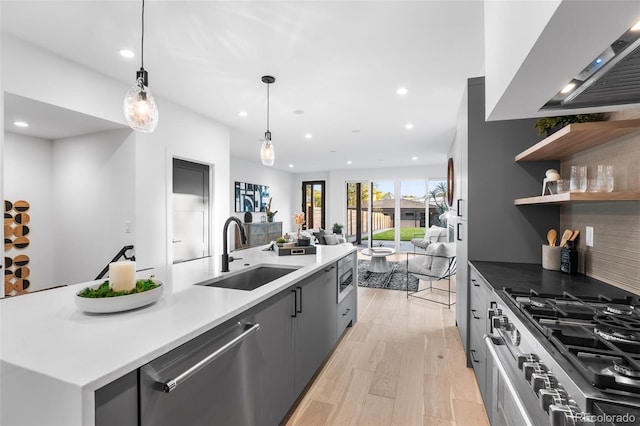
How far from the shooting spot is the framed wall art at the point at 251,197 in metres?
7.83

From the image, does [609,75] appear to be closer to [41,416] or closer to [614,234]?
[614,234]

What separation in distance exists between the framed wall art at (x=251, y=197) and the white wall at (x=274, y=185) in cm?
13

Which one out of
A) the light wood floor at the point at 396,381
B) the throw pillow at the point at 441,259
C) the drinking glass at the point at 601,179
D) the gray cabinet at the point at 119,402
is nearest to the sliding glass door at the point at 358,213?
the throw pillow at the point at 441,259

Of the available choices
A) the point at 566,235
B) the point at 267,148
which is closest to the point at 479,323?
the point at 566,235

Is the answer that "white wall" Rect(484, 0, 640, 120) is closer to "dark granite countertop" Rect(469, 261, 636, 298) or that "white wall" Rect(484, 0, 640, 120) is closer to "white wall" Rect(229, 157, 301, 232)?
"dark granite countertop" Rect(469, 261, 636, 298)

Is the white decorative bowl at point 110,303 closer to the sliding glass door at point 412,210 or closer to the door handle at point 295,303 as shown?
the door handle at point 295,303

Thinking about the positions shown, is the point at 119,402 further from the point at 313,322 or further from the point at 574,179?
the point at 574,179

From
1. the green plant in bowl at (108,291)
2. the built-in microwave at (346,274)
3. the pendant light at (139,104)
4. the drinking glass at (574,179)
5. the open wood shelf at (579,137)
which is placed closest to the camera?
the green plant in bowl at (108,291)

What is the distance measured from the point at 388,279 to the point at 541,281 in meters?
3.87

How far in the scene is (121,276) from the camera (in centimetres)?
119

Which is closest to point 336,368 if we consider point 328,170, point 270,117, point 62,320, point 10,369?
point 62,320

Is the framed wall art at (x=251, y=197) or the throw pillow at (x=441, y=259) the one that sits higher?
the framed wall art at (x=251, y=197)

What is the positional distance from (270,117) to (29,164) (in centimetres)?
304

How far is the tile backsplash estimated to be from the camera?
1.44 metres
